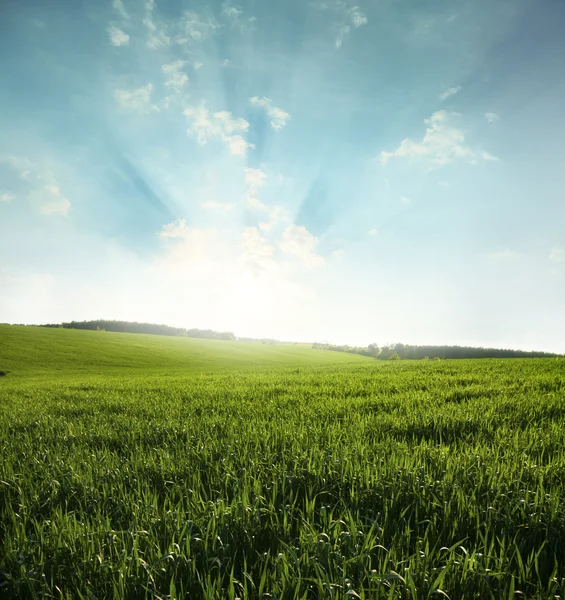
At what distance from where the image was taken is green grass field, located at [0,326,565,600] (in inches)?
87.0

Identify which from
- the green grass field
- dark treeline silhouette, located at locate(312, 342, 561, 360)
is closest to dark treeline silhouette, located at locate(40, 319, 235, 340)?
dark treeline silhouette, located at locate(312, 342, 561, 360)

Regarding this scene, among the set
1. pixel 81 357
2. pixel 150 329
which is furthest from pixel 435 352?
pixel 150 329

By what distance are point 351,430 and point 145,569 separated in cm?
382

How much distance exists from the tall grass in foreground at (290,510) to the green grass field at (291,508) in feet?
0.05

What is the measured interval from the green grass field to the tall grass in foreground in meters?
0.02

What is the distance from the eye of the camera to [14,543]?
2.76m

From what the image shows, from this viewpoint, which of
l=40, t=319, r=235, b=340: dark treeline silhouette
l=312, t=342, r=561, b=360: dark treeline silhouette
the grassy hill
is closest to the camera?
the grassy hill

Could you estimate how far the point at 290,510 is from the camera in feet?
10.3

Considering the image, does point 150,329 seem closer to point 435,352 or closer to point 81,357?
point 81,357

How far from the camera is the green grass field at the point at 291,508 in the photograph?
7.25 feet

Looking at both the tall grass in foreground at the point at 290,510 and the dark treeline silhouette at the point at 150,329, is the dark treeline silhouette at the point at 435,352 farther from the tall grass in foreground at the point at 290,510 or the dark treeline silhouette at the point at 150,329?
the tall grass in foreground at the point at 290,510

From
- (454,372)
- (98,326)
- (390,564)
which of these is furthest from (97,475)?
(98,326)

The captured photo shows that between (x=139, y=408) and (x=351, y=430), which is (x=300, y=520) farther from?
(x=139, y=408)

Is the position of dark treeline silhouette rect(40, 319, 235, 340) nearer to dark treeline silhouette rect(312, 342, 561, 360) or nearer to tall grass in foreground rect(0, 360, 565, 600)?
dark treeline silhouette rect(312, 342, 561, 360)
